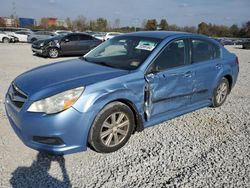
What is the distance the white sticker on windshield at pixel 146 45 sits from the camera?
3.69 m

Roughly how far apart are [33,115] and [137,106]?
1.34m

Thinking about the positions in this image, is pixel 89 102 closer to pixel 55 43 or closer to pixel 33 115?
pixel 33 115

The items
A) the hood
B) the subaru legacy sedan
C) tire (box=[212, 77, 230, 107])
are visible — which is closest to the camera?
the subaru legacy sedan

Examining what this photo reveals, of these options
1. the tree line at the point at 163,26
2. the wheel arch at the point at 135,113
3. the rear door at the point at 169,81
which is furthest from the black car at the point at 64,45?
the tree line at the point at 163,26

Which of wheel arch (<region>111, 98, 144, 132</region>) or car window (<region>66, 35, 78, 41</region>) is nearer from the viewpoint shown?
wheel arch (<region>111, 98, 144, 132</region>)

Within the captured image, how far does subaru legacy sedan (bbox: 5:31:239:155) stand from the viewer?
2764 mm

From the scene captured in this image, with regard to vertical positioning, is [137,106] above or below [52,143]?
above

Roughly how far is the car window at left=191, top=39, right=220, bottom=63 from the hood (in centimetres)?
157

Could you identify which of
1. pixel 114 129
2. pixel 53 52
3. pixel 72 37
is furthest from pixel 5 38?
pixel 114 129

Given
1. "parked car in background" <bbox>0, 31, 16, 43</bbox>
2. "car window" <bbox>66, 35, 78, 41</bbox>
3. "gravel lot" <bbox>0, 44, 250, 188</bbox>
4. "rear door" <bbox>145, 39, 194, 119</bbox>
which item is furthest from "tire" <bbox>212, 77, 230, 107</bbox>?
"parked car in background" <bbox>0, 31, 16, 43</bbox>

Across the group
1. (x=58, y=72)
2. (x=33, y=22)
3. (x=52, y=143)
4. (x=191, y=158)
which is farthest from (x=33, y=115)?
(x=33, y=22)

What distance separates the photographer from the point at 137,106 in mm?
3309

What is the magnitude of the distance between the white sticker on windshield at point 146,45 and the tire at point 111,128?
1059 millimetres

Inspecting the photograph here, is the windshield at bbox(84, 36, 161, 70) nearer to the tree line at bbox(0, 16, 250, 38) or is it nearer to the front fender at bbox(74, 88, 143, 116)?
the front fender at bbox(74, 88, 143, 116)
